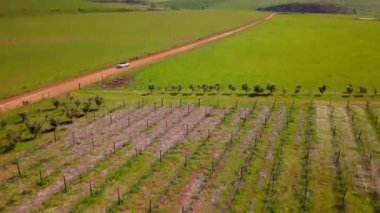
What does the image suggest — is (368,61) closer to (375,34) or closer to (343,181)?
(375,34)

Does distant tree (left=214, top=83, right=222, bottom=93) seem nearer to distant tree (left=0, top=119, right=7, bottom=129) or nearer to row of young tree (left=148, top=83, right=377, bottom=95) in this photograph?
row of young tree (left=148, top=83, right=377, bottom=95)

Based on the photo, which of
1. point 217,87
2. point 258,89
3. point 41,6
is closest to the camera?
point 258,89

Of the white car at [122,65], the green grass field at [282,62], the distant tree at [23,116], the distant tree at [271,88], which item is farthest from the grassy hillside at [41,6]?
the distant tree at [271,88]

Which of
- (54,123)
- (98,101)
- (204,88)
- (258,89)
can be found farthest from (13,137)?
(258,89)

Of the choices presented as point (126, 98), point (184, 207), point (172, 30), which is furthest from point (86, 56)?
point (184, 207)

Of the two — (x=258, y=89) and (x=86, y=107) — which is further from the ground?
(x=258, y=89)

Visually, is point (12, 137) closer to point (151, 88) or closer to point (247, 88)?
point (151, 88)
